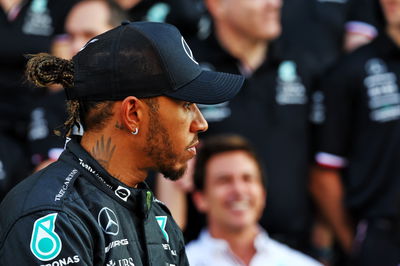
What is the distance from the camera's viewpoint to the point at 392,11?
5.53 metres

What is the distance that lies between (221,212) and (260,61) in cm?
112

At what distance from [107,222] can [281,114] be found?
3049mm

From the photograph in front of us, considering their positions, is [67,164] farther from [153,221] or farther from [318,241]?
[318,241]

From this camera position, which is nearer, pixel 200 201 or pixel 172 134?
pixel 172 134

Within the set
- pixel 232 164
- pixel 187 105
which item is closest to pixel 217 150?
pixel 232 164

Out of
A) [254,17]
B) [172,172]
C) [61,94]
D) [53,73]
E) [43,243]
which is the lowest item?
[61,94]

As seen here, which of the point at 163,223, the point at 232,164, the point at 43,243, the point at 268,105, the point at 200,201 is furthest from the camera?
the point at 268,105

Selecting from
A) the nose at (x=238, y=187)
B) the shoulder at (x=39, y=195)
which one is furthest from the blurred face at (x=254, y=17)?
the shoulder at (x=39, y=195)

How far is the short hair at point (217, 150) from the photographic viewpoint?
5.07m

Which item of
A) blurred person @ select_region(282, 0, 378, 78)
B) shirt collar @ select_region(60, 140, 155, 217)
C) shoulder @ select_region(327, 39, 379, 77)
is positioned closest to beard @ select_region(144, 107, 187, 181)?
shirt collar @ select_region(60, 140, 155, 217)

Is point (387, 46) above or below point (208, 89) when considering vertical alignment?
below

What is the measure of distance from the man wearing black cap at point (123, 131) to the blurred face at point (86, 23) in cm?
273

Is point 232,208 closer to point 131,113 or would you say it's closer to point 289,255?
point 289,255

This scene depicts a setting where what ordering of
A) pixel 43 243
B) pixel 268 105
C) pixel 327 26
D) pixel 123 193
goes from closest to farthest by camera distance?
pixel 43 243
pixel 123 193
pixel 268 105
pixel 327 26
